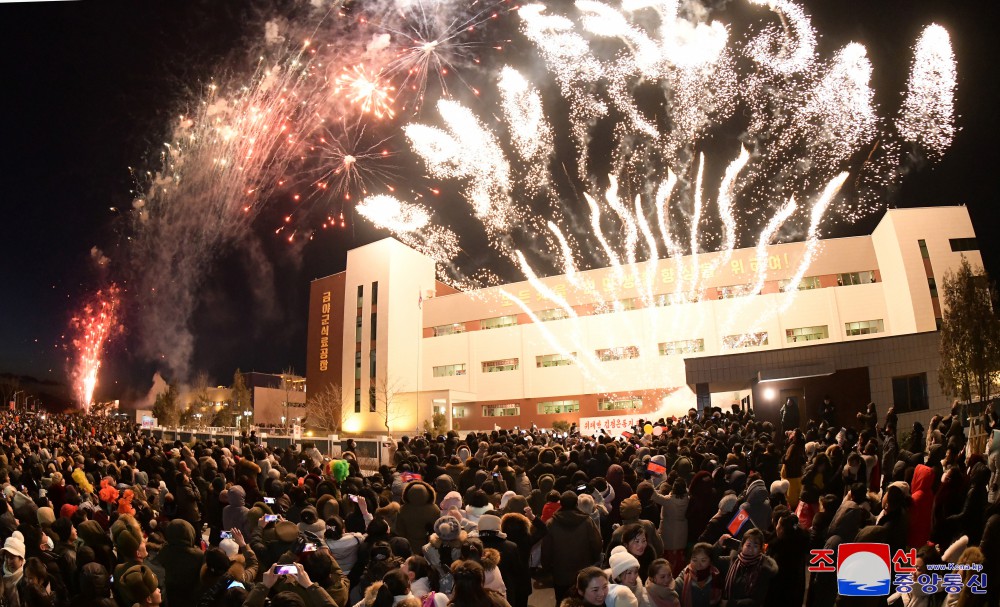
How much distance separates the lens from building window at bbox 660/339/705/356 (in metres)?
42.6

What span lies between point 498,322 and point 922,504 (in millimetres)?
45296

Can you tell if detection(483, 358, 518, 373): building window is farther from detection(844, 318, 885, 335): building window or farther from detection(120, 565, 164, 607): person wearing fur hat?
detection(120, 565, 164, 607): person wearing fur hat

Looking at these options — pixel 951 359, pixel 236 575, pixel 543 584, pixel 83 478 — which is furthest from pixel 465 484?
pixel 951 359

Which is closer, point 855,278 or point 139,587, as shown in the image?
point 139,587

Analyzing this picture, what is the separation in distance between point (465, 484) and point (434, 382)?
141 ft

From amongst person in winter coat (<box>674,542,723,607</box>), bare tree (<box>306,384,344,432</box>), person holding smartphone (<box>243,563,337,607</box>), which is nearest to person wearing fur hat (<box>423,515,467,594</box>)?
person holding smartphone (<box>243,563,337,607</box>)

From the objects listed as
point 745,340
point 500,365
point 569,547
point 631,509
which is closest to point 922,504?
point 631,509

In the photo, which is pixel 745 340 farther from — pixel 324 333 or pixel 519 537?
pixel 519 537

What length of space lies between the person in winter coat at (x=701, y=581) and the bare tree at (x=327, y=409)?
51.2 meters

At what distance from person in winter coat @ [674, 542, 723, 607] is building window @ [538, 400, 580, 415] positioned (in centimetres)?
4205

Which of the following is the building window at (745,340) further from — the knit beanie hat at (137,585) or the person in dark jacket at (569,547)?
the knit beanie hat at (137,585)

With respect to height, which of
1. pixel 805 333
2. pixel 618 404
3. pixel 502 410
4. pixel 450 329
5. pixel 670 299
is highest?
pixel 670 299

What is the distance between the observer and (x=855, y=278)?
4269 cm

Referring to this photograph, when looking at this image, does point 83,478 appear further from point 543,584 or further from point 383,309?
point 383,309
